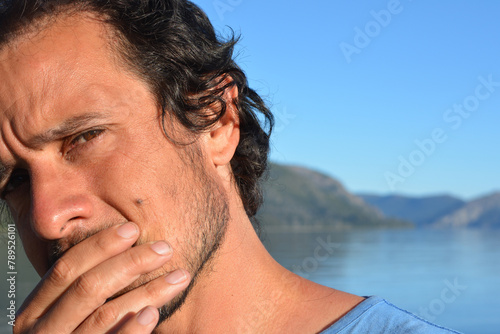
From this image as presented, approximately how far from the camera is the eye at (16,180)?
2517 millimetres

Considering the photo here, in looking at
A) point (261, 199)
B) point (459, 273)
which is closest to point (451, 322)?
point (459, 273)

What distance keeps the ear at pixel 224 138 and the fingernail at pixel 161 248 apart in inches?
26.7

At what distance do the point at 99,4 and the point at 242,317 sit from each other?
1795 millimetres

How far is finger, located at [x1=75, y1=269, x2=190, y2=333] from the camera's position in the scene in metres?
2.08

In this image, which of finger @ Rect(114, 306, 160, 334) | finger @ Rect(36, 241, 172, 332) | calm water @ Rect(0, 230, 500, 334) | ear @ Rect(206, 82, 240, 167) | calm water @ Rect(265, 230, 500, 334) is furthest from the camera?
calm water @ Rect(265, 230, 500, 334)

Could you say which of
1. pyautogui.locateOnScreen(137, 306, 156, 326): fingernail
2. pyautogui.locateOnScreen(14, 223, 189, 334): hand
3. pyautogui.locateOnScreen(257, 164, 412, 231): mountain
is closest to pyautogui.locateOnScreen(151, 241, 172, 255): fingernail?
pyautogui.locateOnScreen(14, 223, 189, 334): hand

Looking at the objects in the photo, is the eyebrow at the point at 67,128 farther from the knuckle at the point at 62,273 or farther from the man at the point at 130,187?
the knuckle at the point at 62,273

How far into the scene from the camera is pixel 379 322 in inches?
96.3

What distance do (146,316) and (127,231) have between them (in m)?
0.39

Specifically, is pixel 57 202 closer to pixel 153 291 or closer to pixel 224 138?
pixel 153 291

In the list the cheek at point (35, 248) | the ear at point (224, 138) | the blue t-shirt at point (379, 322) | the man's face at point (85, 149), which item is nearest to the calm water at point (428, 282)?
the ear at point (224, 138)

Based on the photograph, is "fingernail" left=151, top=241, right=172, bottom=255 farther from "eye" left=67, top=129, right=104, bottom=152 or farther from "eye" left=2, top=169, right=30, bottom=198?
"eye" left=2, top=169, right=30, bottom=198

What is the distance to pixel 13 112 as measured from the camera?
2316 mm

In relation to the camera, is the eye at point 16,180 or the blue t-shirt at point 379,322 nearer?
the blue t-shirt at point 379,322
